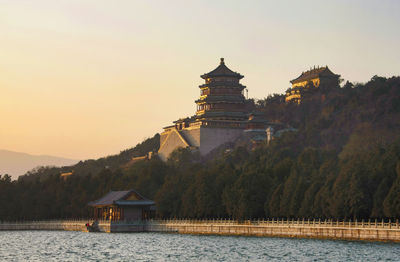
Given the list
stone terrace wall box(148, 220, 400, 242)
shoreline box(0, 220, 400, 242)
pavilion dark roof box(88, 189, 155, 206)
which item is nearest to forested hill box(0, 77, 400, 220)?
stone terrace wall box(148, 220, 400, 242)

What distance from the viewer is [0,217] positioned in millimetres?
126062

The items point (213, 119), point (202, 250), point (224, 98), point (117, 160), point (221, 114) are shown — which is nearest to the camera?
point (202, 250)

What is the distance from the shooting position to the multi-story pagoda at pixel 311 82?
180375mm

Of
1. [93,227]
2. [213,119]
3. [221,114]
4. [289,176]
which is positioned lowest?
[93,227]

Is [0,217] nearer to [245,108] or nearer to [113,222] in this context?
[113,222]

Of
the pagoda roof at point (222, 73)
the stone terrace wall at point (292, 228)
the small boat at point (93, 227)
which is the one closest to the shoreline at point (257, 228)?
the stone terrace wall at point (292, 228)

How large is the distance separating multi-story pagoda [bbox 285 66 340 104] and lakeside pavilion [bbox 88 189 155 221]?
263 ft

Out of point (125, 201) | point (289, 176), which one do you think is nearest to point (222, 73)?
point (125, 201)

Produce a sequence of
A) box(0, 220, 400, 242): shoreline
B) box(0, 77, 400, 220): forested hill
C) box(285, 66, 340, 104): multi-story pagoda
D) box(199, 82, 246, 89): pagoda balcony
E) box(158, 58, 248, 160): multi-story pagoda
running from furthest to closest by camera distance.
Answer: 1. box(285, 66, 340, 104): multi-story pagoda
2. box(199, 82, 246, 89): pagoda balcony
3. box(158, 58, 248, 160): multi-story pagoda
4. box(0, 77, 400, 220): forested hill
5. box(0, 220, 400, 242): shoreline

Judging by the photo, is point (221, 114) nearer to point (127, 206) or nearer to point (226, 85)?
point (226, 85)

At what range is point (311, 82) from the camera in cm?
18162

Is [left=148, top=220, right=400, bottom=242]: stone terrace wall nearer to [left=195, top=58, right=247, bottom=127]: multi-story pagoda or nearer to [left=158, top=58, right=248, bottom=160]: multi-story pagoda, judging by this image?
[left=158, top=58, right=248, bottom=160]: multi-story pagoda

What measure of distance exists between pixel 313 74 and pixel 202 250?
405 ft

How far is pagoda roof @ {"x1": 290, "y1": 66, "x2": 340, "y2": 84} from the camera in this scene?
605 feet
